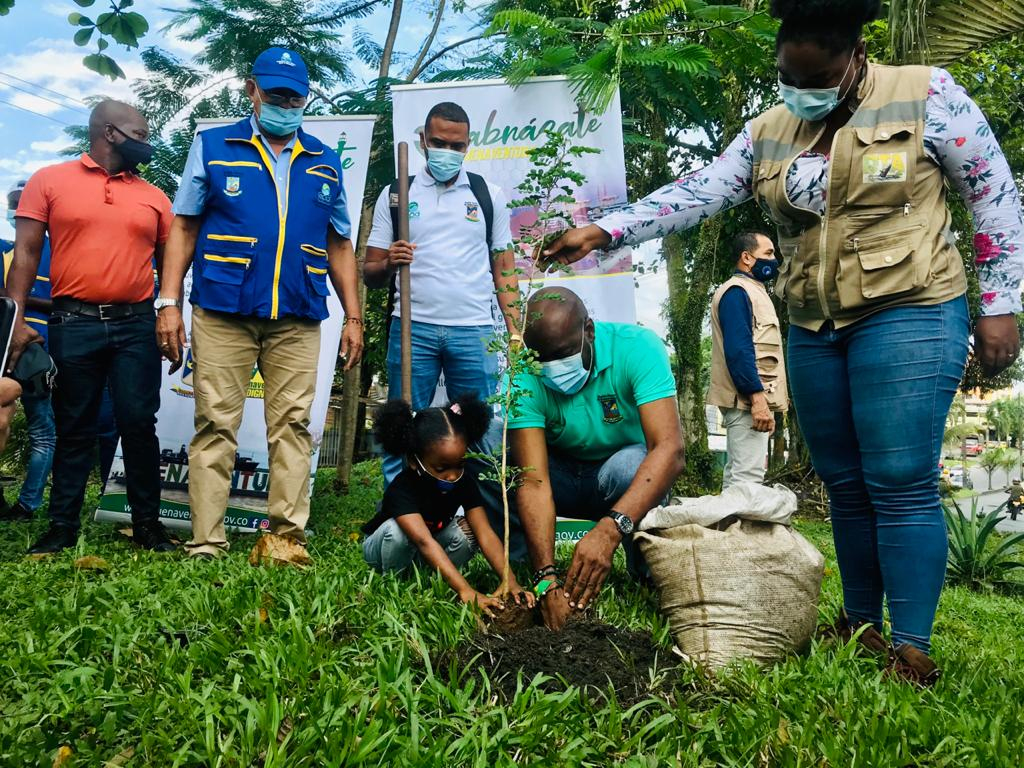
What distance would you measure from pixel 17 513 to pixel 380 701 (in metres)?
4.63

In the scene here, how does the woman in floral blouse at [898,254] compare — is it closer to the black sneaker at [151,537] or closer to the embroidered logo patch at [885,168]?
the embroidered logo patch at [885,168]

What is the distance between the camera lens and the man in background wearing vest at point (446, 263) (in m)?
4.55

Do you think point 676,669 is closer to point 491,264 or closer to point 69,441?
point 491,264

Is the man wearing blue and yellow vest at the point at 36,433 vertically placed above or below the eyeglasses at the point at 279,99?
below

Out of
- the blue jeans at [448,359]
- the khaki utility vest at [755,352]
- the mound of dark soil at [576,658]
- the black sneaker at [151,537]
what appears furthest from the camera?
the khaki utility vest at [755,352]

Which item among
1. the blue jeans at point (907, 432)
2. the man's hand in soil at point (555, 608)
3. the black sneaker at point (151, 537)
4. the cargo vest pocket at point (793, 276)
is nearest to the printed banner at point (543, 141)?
the black sneaker at point (151, 537)

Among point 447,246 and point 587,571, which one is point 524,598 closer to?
point 587,571

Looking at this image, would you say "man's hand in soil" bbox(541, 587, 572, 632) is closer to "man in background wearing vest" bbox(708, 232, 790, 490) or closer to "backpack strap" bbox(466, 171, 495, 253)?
"backpack strap" bbox(466, 171, 495, 253)

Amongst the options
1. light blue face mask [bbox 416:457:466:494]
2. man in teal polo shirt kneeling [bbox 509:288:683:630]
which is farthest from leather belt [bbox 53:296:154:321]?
man in teal polo shirt kneeling [bbox 509:288:683:630]

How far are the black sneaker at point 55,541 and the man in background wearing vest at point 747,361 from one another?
12.1 feet

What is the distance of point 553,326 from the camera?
2.97m

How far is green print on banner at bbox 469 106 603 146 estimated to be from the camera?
224 inches

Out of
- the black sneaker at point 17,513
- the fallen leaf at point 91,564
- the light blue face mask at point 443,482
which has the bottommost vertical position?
the black sneaker at point 17,513

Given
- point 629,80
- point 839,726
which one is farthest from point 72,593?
point 629,80
